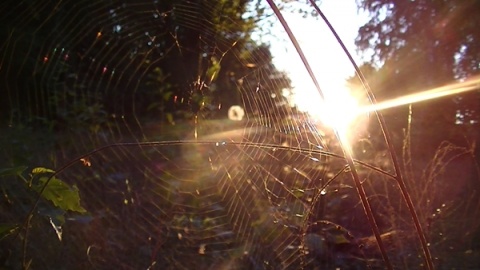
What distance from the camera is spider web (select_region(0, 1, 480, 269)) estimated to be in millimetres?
2127

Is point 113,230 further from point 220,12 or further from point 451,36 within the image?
point 451,36

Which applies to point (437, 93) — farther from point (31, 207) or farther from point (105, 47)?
point (31, 207)

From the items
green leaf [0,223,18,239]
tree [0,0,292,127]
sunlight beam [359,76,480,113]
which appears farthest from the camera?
sunlight beam [359,76,480,113]

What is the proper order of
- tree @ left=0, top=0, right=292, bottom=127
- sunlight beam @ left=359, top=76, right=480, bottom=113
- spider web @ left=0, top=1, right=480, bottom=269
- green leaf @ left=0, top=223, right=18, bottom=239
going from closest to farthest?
1. green leaf @ left=0, top=223, right=18, bottom=239
2. spider web @ left=0, top=1, right=480, bottom=269
3. tree @ left=0, top=0, right=292, bottom=127
4. sunlight beam @ left=359, top=76, right=480, bottom=113

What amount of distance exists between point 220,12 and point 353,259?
1.26 meters

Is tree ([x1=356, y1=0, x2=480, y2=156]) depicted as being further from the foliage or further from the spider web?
the foliage

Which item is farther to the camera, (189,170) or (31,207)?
(189,170)

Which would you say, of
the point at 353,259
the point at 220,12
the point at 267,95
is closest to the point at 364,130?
the point at 267,95

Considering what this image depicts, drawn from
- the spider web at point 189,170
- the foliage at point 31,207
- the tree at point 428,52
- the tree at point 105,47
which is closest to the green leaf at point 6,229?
the foliage at point 31,207

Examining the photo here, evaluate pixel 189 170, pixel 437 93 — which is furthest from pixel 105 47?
pixel 437 93

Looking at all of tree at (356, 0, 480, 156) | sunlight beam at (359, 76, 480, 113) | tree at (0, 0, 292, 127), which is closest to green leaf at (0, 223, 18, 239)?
tree at (0, 0, 292, 127)

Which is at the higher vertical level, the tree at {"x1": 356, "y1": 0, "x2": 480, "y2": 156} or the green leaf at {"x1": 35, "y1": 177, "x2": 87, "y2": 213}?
the tree at {"x1": 356, "y1": 0, "x2": 480, "y2": 156}

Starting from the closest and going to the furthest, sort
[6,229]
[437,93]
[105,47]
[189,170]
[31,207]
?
[6,229] → [31,207] → [189,170] → [105,47] → [437,93]

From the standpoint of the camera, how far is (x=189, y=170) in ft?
9.74
